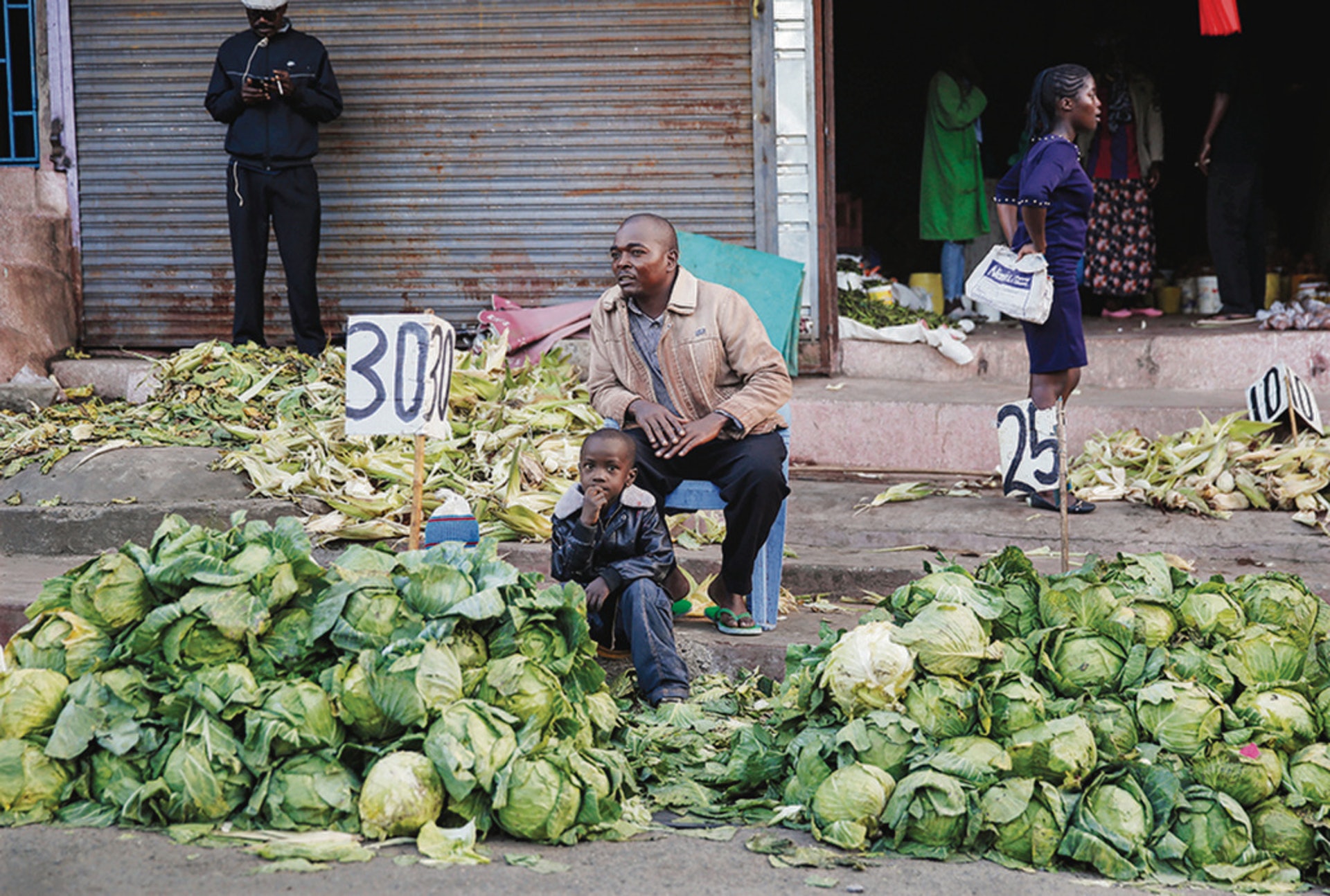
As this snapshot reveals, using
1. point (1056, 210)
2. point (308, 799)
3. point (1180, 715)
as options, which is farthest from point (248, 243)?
point (1180, 715)

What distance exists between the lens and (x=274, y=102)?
7180mm

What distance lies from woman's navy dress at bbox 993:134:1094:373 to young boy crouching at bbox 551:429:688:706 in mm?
2467

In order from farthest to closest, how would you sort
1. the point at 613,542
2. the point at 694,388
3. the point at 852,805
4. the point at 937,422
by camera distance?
the point at 937,422 < the point at 694,388 < the point at 613,542 < the point at 852,805

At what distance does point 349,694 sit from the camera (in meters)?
2.96

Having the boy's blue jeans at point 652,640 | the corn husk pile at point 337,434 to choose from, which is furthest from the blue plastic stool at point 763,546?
the corn husk pile at point 337,434

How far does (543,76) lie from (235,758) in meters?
5.89

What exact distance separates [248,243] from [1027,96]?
310 inches

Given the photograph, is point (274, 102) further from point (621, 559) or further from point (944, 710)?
point (944, 710)

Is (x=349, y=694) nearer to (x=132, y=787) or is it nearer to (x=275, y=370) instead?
(x=132, y=787)

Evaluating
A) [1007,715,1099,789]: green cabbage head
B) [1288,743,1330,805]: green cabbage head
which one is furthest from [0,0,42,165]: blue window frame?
[1288,743,1330,805]: green cabbage head

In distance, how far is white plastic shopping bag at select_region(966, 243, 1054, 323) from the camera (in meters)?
5.35

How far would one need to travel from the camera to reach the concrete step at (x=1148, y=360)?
24.8 feet

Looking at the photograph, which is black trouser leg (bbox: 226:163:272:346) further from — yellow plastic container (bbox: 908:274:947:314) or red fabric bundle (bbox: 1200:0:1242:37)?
red fabric bundle (bbox: 1200:0:1242:37)

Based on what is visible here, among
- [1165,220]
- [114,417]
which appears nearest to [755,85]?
[114,417]
